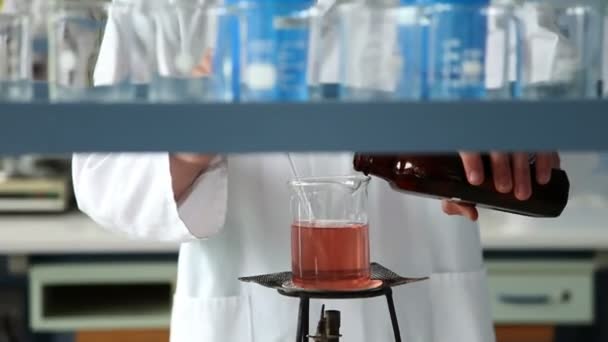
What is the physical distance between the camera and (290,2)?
0.80m

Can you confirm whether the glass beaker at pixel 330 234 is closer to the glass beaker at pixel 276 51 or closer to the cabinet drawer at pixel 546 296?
the glass beaker at pixel 276 51

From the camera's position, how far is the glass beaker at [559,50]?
2.64 feet

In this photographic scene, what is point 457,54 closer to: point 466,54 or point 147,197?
point 466,54

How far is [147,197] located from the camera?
1417mm

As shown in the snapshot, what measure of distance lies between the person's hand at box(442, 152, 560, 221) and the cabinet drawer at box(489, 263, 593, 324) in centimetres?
173

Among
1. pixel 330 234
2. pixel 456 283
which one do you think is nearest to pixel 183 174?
pixel 330 234

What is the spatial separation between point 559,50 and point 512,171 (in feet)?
1.28

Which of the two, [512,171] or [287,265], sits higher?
[512,171]

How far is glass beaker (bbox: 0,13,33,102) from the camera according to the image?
80 cm

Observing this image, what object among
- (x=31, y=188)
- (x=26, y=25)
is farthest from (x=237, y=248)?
(x=31, y=188)

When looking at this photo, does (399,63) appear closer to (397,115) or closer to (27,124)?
(397,115)

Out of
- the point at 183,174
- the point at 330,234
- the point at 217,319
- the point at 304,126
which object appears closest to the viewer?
the point at 304,126

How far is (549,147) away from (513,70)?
0.10 m

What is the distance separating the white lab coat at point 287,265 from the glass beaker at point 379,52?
29.2 inches
